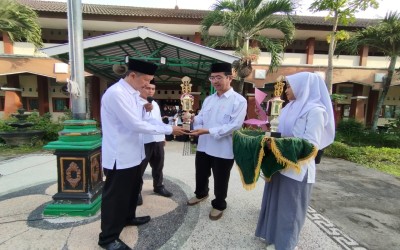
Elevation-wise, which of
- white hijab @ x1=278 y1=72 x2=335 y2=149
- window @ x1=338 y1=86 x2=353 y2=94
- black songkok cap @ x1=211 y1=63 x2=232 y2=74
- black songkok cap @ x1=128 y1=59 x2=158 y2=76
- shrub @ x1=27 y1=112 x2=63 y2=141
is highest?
window @ x1=338 y1=86 x2=353 y2=94

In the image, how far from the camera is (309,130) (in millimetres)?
1920

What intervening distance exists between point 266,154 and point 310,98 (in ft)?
2.10

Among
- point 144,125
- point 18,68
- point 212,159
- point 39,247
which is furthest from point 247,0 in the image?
point 18,68

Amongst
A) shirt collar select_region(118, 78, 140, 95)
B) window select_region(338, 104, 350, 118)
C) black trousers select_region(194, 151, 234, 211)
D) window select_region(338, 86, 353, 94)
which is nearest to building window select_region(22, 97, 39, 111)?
black trousers select_region(194, 151, 234, 211)

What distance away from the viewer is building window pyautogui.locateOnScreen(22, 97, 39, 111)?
42.2 feet

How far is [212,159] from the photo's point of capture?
2947mm

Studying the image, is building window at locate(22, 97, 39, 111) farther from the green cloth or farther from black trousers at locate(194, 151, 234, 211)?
the green cloth

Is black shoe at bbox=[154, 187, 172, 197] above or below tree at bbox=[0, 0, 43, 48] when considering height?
below

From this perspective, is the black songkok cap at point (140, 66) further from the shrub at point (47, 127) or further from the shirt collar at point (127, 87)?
the shrub at point (47, 127)

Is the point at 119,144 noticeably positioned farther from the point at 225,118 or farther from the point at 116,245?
the point at 225,118

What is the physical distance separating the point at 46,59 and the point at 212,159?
448 inches

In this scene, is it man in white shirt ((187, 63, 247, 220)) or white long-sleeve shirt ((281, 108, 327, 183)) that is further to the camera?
man in white shirt ((187, 63, 247, 220))

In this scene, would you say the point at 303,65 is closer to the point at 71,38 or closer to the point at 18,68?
the point at 71,38

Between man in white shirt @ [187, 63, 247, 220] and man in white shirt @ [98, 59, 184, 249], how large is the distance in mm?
737
